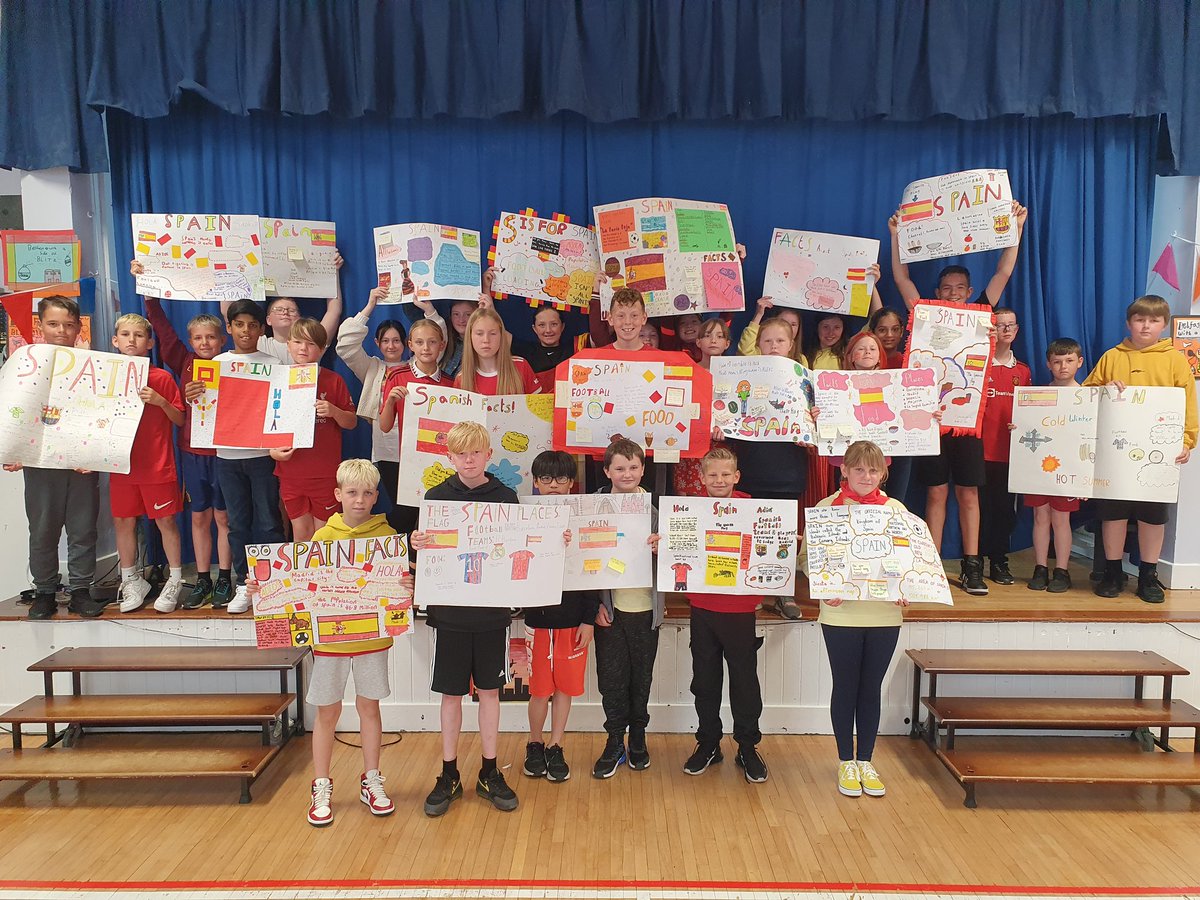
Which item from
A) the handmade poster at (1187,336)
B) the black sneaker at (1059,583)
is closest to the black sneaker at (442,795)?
the black sneaker at (1059,583)

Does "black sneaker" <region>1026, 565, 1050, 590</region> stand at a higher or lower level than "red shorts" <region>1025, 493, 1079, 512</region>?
lower

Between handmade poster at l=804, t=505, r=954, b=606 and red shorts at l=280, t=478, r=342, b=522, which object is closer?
handmade poster at l=804, t=505, r=954, b=606

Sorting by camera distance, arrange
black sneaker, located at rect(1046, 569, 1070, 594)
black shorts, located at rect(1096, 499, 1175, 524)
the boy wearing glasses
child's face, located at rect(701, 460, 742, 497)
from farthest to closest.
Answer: the boy wearing glasses < black sneaker, located at rect(1046, 569, 1070, 594) < black shorts, located at rect(1096, 499, 1175, 524) < child's face, located at rect(701, 460, 742, 497)

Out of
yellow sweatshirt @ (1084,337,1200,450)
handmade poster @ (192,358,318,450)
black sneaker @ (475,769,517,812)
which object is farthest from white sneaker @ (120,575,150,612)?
yellow sweatshirt @ (1084,337,1200,450)

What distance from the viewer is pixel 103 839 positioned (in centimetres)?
285

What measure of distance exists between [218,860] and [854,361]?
3.48 metres

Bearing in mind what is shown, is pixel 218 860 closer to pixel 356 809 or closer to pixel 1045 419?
pixel 356 809

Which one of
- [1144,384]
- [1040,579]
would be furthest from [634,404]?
[1144,384]

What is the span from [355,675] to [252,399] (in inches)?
59.2

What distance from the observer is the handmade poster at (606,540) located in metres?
3.05

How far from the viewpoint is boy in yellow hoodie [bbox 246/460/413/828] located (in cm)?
290

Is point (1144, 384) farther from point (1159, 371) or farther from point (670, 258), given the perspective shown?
point (670, 258)

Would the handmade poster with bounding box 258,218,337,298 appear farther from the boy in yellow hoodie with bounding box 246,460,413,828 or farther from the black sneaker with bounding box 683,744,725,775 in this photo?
the black sneaker with bounding box 683,744,725,775

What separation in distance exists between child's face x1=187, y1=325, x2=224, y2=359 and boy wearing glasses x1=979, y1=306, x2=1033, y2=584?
13.6 ft
